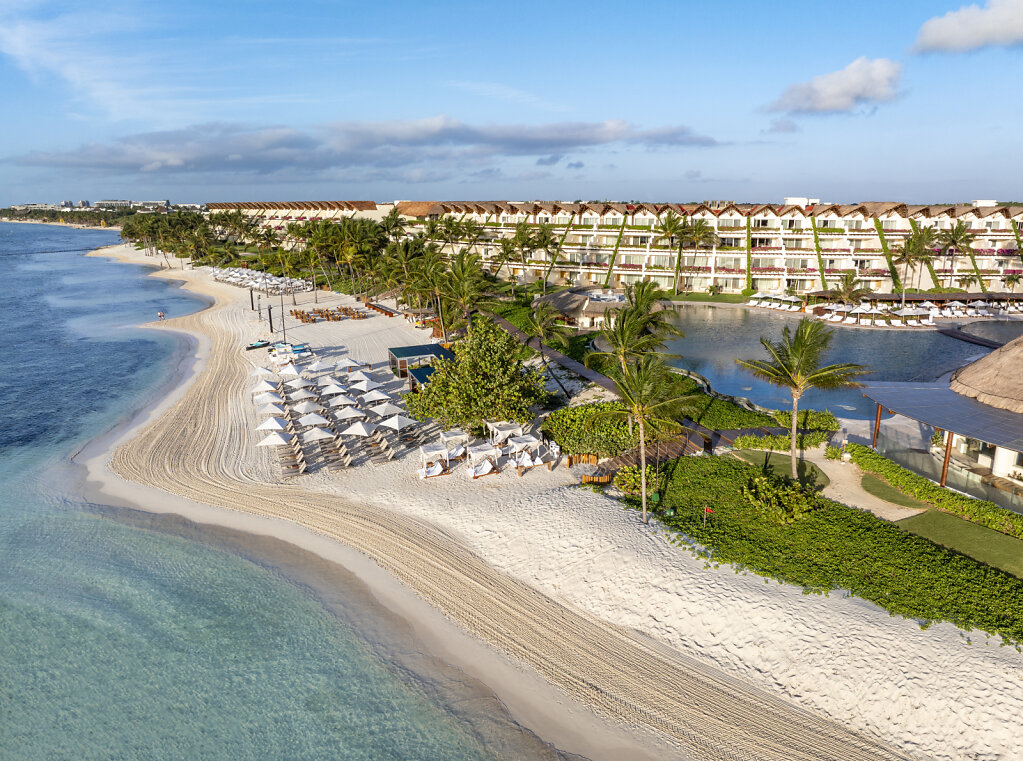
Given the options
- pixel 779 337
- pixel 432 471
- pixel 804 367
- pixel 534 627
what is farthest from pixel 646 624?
pixel 779 337

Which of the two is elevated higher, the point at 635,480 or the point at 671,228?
the point at 671,228

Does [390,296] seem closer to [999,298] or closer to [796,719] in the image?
[796,719]

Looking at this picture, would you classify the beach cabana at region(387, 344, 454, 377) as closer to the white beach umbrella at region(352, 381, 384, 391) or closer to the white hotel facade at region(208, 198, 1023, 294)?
the white beach umbrella at region(352, 381, 384, 391)

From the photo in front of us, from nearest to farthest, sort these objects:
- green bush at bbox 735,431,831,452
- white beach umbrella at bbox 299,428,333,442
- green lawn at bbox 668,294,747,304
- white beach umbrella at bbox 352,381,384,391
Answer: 1. green bush at bbox 735,431,831,452
2. white beach umbrella at bbox 299,428,333,442
3. white beach umbrella at bbox 352,381,384,391
4. green lawn at bbox 668,294,747,304

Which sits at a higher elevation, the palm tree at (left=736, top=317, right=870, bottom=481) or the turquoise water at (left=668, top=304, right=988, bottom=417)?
the palm tree at (left=736, top=317, right=870, bottom=481)

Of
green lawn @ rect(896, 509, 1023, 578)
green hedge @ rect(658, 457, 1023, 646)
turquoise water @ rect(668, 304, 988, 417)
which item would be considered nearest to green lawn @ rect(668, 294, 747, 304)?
turquoise water @ rect(668, 304, 988, 417)

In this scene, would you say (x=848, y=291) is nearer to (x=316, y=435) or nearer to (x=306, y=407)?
(x=306, y=407)

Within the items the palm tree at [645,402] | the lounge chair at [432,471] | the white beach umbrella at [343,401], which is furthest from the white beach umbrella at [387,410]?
the palm tree at [645,402]
